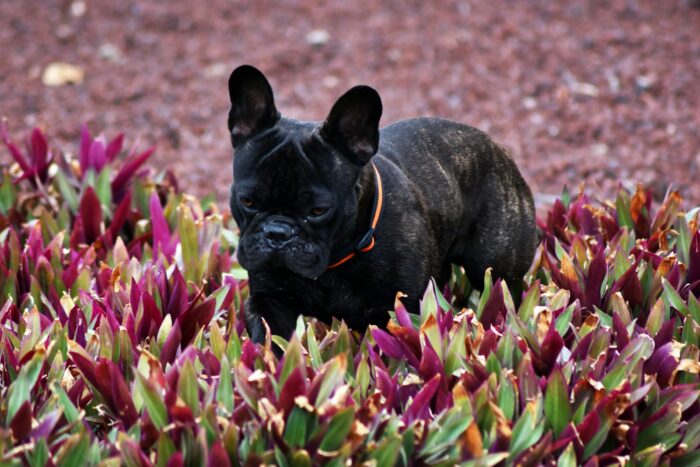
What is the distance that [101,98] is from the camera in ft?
33.1

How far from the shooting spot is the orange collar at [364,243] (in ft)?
14.2

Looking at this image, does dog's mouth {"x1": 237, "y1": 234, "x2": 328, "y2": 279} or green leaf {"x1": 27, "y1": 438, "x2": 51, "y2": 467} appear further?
dog's mouth {"x1": 237, "y1": 234, "x2": 328, "y2": 279}

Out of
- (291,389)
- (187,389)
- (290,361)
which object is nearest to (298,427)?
(291,389)

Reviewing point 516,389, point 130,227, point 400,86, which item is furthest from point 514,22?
point 516,389

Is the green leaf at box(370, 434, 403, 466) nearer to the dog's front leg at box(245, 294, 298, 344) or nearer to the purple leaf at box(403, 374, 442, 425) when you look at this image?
the purple leaf at box(403, 374, 442, 425)

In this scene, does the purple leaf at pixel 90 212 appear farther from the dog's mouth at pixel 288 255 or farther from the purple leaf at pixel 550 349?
the purple leaf at pixel 550 349

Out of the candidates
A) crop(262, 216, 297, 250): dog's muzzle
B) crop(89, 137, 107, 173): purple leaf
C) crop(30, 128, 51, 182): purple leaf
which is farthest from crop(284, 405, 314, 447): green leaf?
crop(30, 128, 51, 182): purple leaf

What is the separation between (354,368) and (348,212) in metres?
0.66

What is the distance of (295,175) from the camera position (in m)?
4.11

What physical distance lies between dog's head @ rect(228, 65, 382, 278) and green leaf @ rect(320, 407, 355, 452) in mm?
959

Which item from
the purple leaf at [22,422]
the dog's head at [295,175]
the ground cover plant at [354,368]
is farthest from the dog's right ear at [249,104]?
the purple leaf at [22,422]

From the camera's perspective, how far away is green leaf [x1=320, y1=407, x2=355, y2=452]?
3225 millimetres

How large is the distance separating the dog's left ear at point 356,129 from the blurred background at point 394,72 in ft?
12.9

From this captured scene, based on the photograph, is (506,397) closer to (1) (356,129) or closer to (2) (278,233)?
(2) (278,233)
